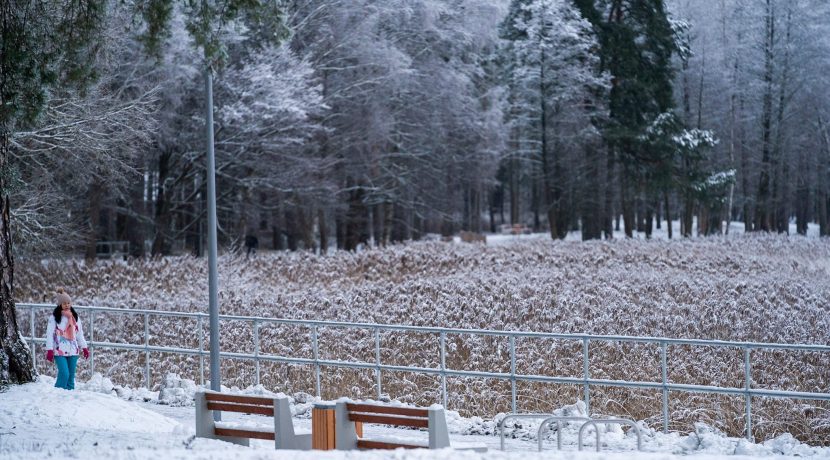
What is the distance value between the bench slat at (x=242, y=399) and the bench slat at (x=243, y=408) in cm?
5

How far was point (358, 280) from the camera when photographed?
3297 centimetres

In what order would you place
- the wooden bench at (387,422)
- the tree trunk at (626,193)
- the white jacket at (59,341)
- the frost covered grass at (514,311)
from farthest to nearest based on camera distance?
A: the tree trunk at (626,193) → the frost covered grass at (514,311) → the white jacket at (59,341) → the wooden bench at (387,422)

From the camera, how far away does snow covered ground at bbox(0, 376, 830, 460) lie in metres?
10.5

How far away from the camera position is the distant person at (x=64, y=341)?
60.3 ft

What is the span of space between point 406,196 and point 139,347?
122 feet

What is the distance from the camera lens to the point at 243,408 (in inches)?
498

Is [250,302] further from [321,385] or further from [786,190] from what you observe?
[786,190]

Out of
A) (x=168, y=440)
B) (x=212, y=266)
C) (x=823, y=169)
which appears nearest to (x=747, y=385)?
(x=168, y=440)

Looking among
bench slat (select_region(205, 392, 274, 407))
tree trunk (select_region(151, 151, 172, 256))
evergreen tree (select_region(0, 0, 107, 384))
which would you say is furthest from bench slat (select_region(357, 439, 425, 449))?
tree trunk (select_region(151, 151, 172, 256))

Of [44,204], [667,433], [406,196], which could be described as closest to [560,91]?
[406,196]

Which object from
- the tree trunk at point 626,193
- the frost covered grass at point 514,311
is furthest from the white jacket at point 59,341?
the tree trunk at point 626,193

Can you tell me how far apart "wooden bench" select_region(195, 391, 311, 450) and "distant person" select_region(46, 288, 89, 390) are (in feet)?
20.2

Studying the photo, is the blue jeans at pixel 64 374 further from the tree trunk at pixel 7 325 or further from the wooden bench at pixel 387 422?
the wooden bench at pixel 387 422

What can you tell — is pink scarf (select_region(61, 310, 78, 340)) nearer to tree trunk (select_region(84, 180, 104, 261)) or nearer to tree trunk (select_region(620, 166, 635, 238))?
tree trunk (select_region(84, 180, 104, 261))
